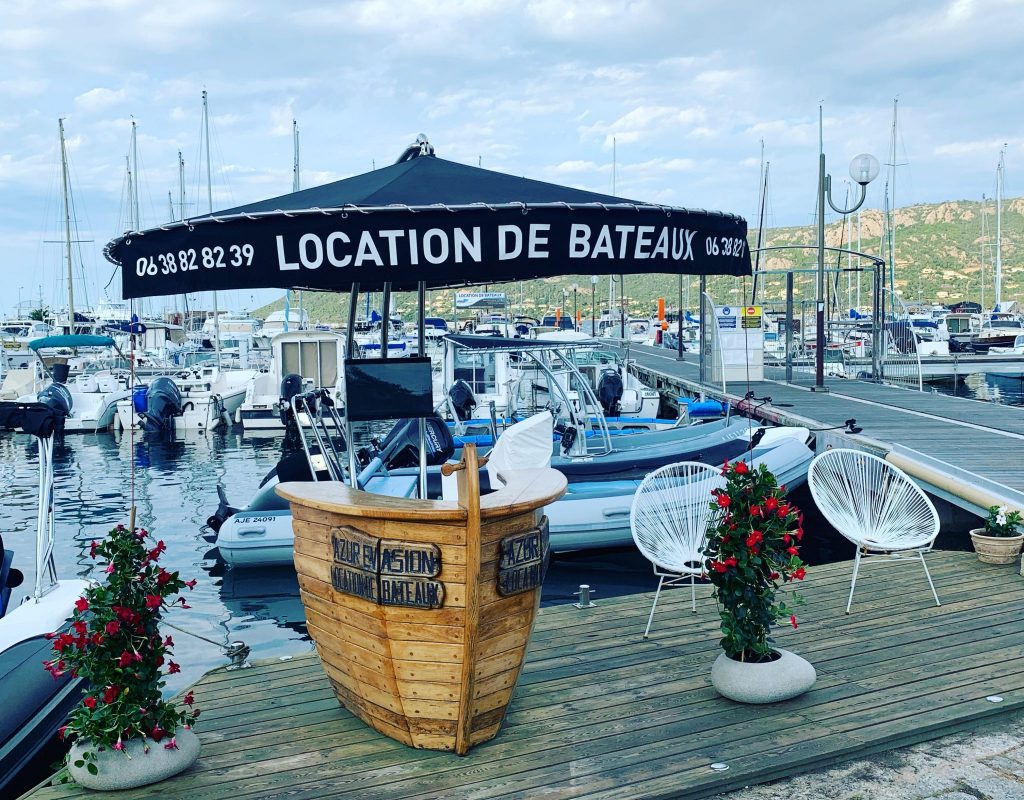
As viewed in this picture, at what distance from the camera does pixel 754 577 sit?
477cm

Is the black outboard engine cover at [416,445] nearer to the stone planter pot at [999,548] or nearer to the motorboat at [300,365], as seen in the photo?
the stone planter pot at [999,548]

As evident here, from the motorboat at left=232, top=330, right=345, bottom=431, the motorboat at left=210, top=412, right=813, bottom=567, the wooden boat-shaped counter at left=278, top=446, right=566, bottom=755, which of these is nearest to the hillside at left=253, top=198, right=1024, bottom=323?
the motorboat at left=232, top=330, right=345, bottom=431

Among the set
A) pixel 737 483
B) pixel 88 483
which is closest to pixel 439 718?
pixel 737 483

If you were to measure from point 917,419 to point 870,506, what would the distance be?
882 cm

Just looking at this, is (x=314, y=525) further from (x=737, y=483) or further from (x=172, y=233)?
(x=737, y=483)

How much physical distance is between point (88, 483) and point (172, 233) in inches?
707

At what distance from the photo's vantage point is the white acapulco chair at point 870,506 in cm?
650

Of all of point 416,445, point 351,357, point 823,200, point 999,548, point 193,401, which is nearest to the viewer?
point 351,357

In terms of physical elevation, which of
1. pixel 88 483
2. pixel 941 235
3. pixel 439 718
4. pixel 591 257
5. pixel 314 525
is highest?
pixel 941 235

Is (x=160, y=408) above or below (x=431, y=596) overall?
below

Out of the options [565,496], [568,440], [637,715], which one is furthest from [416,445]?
[637,715]

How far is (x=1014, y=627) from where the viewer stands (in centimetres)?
589

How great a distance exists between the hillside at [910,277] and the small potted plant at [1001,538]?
210 ft

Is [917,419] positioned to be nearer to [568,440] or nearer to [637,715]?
[568,440]
